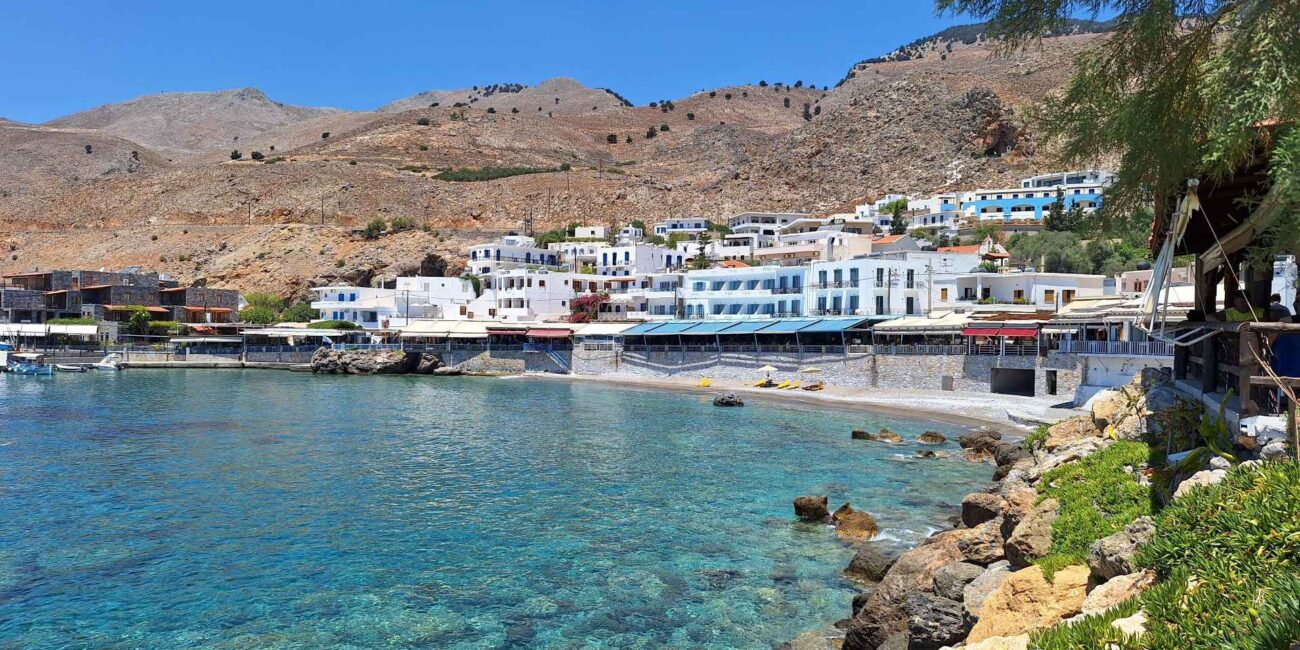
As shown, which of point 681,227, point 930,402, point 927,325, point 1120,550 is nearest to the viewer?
point 1120,550

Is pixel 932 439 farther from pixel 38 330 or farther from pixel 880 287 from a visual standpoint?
pixel 38 330

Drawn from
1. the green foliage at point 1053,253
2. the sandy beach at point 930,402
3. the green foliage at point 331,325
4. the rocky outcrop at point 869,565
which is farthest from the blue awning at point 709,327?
the rocky outcrop at point 869,565

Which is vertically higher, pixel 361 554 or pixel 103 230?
pixel 103 230

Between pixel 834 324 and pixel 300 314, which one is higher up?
pixel 300 314

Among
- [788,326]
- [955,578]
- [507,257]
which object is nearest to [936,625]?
[955,578]

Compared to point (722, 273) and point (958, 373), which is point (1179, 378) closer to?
point (958, 373)

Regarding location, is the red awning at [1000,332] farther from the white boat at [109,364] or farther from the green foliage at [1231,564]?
the white boat at [109,364]

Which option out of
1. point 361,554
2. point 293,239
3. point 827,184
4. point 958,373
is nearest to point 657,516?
point 361,554

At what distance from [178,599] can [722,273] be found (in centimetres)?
6545

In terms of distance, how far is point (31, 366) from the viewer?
69.3 m

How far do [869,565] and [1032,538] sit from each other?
5.38 meters

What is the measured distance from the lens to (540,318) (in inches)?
3381

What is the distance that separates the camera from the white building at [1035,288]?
2421 inches

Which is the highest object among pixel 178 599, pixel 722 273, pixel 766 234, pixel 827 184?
pixel 827 184
